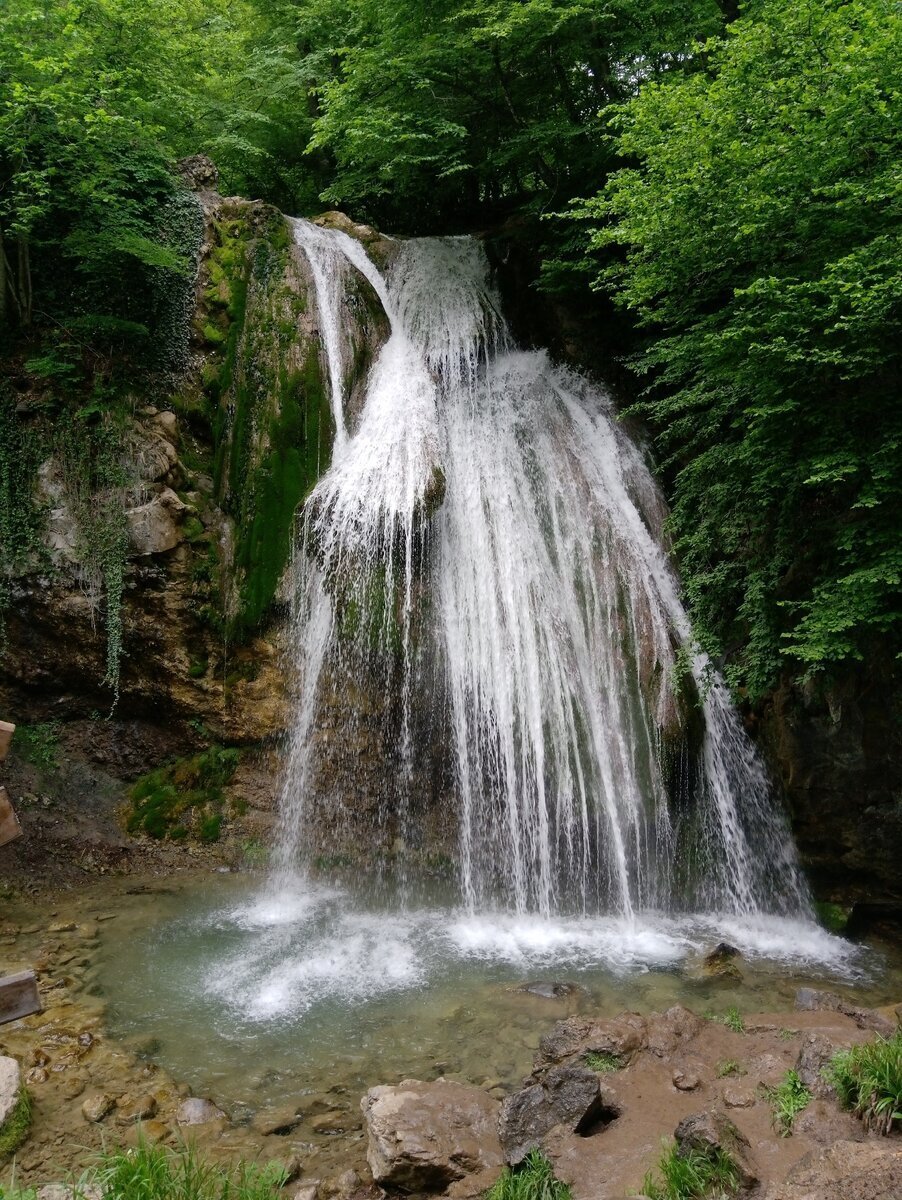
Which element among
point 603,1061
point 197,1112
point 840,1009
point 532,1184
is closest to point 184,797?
point 197,1112

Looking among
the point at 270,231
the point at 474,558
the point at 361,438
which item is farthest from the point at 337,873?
the point at 270,231

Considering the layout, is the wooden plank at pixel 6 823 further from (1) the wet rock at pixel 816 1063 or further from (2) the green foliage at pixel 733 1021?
(2) the green foliage at pixel 733 1021

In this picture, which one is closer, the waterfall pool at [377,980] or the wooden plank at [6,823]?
the wooden plank at [6,823]

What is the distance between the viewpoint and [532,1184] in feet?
10.9

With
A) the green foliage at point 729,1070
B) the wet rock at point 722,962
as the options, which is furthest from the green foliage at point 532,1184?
the wet rock at point 722,962

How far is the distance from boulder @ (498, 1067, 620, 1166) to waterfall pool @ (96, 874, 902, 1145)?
→ 74 cm

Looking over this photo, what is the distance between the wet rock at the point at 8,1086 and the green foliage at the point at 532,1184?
2630 millimetres

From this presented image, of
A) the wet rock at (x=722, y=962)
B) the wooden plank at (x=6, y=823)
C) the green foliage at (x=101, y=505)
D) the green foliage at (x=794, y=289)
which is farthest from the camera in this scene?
the green foliage at (x=101, y=505)

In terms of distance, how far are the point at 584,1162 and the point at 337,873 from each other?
4699 millimetres

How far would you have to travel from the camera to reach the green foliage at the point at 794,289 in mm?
5551

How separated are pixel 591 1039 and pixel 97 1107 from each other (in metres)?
2.93

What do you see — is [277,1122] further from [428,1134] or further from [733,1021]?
[733,1021]

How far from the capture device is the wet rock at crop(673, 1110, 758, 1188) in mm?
3033

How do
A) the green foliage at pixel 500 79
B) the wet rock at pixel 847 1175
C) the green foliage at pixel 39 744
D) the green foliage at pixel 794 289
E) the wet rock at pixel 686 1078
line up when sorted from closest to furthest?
the wet rock at pixel 847 1175 → the wet rock at pixel 686 1078 → the green foliage at pixel 794 289 → the green foliage at pixel 39 744 → the green foliage at pixel 500 79
